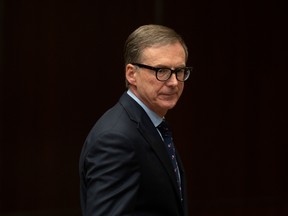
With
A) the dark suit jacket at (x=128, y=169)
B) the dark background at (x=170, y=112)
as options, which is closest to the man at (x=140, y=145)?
the dark suit jacket at (x=128, y=169)

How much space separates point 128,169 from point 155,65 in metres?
0.25

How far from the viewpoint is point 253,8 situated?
3.36m

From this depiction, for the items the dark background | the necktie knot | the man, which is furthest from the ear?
the dark background

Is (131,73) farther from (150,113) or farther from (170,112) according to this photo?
(170,112)

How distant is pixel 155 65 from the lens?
1283 mm

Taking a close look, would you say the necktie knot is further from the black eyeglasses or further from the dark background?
the dark background

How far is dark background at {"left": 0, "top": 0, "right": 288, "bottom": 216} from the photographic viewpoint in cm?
282

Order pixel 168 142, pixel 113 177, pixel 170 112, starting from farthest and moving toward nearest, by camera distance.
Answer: pixel 170 112 → pixel 168 142 → pixel 113 177

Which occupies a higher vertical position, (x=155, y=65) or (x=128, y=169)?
(x=155, y=65)

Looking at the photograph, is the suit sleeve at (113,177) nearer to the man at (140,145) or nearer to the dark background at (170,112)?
the man at (140,145)

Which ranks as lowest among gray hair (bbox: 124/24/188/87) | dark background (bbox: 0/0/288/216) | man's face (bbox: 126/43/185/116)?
dark background (bbox: 0/0/288/216)

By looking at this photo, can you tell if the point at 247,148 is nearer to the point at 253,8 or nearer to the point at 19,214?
the point at 253,8

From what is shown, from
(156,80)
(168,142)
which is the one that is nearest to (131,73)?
(156,80)

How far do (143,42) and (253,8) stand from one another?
220 centimetres
